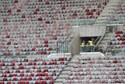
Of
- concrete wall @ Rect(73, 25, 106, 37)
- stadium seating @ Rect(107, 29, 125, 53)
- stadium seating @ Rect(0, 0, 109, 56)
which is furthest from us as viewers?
stadium seating @ Rect(0, 0, 109, 56)

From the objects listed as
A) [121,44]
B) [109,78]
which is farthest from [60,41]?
[109,78]

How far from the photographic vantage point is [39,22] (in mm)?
33469

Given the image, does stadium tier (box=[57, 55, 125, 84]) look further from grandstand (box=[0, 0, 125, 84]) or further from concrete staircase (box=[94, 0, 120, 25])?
concrete staircase (box=[94, 0, 120, 25])

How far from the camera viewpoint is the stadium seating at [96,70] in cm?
2652

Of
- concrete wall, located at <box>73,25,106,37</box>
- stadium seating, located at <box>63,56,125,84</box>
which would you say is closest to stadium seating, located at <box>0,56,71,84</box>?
stadium seating, located at <box>63,56,125,84</box>

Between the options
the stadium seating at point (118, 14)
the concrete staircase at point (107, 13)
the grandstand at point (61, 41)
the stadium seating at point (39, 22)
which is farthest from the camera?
the concrete staircase at point (107, 13)

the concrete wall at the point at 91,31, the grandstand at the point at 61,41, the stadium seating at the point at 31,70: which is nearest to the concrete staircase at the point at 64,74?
the grandstand at the point at 61,41

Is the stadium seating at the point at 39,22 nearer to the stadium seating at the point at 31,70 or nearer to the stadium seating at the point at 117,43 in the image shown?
the stadium seating at the point at 31,70

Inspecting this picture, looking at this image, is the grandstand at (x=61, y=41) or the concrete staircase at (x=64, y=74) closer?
the concrete staircase at (x=64, y=74)

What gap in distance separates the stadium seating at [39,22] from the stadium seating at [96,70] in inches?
103

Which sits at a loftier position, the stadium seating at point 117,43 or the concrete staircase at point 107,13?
the concrete staircase at point 107,13

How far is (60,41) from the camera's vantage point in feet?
101

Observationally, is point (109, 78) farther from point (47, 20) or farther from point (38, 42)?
point (47, 20)

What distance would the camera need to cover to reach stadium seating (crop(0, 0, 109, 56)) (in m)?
31.0
